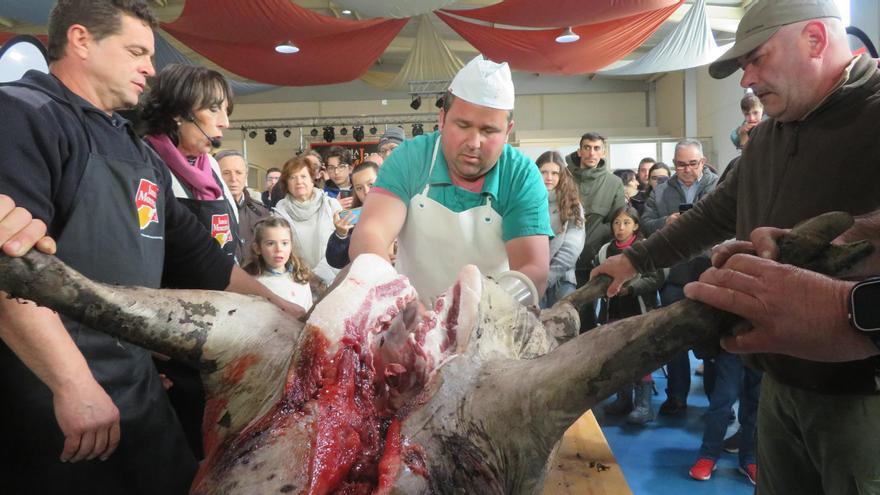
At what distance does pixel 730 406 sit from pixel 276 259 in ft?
9.83

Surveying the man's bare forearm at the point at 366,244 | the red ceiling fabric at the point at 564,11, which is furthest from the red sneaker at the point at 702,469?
the red ceiling fabric at the point at 564,11

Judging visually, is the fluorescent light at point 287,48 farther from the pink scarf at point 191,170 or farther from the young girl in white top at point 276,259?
the pink scarf at point 191,170

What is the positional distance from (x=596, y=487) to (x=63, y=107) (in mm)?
2011

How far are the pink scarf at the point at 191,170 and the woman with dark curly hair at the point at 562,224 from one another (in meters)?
2.12

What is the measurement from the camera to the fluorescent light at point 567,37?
32.7 ft

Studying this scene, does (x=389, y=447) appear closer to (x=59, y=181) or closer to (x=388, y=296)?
(x=388, y=296)

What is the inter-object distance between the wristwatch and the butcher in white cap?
3.67 feet

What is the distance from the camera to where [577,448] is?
2455 mm

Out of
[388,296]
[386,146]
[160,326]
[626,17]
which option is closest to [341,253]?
[386,146]

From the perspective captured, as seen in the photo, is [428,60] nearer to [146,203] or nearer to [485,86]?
[485,86]

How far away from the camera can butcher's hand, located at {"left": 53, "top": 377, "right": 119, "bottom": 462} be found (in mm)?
1161

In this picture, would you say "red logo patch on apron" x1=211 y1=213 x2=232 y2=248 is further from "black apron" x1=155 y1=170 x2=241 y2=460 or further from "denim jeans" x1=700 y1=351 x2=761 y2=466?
"denim jeans" x1=700 y1=351 x2=761 y2=466

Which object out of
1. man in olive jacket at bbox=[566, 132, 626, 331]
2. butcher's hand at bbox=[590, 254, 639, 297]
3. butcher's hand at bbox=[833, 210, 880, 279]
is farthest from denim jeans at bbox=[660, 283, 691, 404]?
butcher's hand at bbox=[833, 210, 880, 279]

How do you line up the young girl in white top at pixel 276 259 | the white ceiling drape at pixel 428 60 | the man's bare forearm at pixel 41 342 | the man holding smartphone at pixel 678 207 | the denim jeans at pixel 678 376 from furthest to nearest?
the white ceiling drape at pixel 428 60
the denim jeans at pixel 678 376
the man holding smartphone at pixel 678 207
the young girl in white top at pixel 276 259
the man's bare forearm at pixel 41 342
